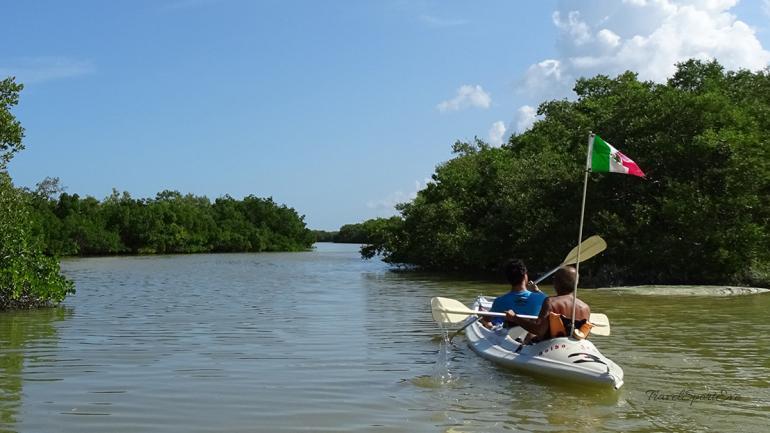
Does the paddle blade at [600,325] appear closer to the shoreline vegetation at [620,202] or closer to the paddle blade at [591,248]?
the paddle blade at [591,248]

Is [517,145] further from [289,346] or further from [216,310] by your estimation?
[289,346]

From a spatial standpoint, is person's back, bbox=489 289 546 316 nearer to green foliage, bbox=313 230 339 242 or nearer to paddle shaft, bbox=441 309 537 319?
paddle shaft, bbox=441 309 537 319

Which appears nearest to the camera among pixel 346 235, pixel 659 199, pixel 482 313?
pixel 482 313

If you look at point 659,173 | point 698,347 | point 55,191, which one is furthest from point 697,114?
point 55,191

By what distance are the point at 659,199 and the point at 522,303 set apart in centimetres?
1687

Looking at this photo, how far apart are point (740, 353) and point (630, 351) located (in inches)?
62.1

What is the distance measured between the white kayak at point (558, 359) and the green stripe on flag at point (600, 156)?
7.59ft

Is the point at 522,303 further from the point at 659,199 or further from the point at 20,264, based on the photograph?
the point at 659,199

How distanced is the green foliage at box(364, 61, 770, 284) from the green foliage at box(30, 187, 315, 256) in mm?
40799

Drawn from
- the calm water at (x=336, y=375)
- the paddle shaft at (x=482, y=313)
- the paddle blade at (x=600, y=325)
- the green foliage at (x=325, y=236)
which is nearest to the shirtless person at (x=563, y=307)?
the calm water at (x=336, y=375)

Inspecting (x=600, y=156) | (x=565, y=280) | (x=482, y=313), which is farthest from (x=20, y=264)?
(x=600, y=156)

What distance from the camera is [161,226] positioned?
84.4m

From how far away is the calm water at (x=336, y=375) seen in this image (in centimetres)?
678

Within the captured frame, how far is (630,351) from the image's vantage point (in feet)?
36.5
